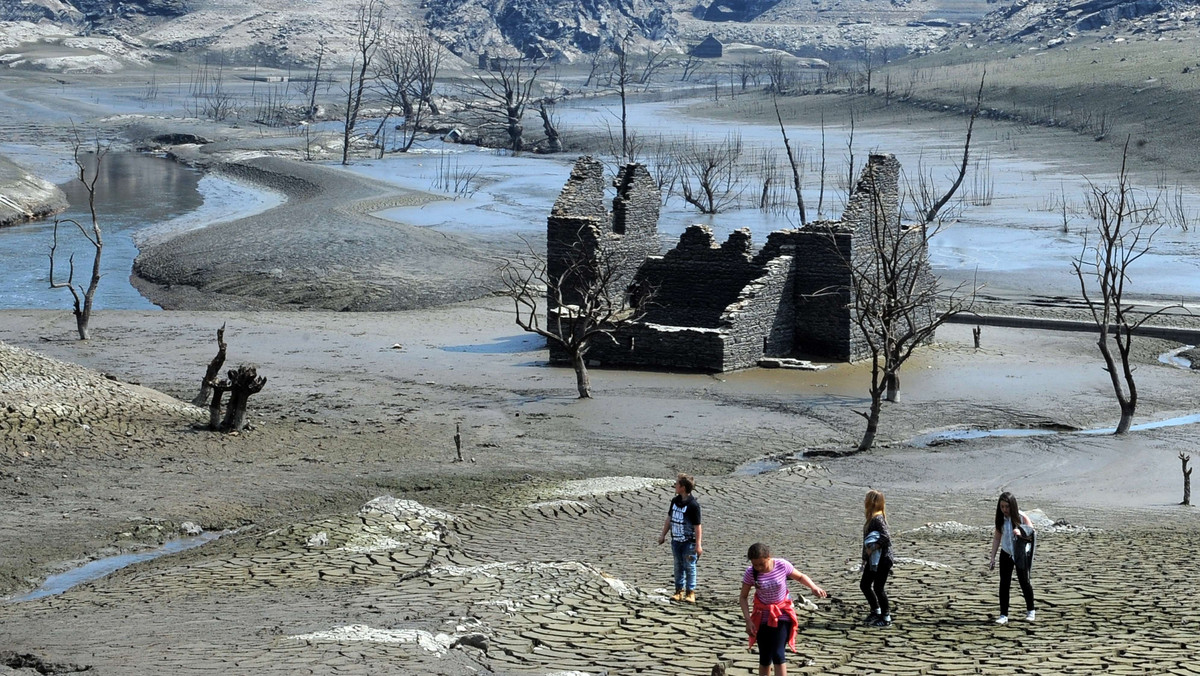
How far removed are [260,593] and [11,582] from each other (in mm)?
3194

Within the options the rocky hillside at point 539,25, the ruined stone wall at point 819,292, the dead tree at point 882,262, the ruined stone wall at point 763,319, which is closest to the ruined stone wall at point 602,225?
the ruined stone wall at point 763,319

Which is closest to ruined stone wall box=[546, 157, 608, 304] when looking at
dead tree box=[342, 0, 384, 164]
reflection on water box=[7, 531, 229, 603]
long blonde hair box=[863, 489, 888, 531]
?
reflection on water box=[7, 531, 229, 603]

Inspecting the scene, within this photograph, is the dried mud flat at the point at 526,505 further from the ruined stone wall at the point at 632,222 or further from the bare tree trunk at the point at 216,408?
the ruined stone wall at the point at 632,222

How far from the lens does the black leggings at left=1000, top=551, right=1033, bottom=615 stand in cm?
1207

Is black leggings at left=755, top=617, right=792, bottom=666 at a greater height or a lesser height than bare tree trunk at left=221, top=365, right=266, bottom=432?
greater

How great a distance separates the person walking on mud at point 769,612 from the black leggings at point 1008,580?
259 cm

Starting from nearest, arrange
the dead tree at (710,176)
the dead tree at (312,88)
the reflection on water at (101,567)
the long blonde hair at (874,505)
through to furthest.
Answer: the long blonde hair at (874,505)
the reflection on water at (101,567)
the dead tree at (710,176)
the dead tree at (312,88)

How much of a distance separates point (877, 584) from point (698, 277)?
19.4 meters

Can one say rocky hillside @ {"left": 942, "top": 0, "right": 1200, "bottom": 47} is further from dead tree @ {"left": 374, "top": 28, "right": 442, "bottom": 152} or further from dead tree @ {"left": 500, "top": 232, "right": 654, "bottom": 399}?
dead tree @ {"left": 500, "top": 232, "right": 654, "bottom": 399}

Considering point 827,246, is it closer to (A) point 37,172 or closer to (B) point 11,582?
(B) point 11,582

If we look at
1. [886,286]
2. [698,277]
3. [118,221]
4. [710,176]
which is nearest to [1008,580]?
[886,286]

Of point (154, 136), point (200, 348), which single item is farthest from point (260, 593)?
point (154, 136)

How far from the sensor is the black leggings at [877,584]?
12055 millimetres

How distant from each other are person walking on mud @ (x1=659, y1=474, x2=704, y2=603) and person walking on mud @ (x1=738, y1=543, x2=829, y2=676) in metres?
2.27
